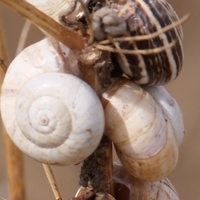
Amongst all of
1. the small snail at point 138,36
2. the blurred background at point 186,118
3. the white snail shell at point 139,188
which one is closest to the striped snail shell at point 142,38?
the small snail at point 138,36

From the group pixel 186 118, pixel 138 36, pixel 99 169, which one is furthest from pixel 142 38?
pixel 186 118

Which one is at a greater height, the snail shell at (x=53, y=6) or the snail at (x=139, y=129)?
the snail shell at (x=53, y=6)

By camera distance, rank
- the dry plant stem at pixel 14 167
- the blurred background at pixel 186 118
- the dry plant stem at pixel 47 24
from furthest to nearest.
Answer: the blurred background at pixel 186 118 < the dry plant stem at pixel 14 167 < the dry plant stem at pixel 47 24

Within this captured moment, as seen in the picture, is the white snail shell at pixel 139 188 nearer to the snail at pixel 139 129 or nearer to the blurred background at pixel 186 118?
→ the snail at pixel 139 129

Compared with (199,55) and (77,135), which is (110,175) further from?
(199,55)

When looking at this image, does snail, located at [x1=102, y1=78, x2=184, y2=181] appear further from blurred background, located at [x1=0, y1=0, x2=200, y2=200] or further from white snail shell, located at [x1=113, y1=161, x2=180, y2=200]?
blurred background, located at [x1=0, y1=0, x2=200, y2=200]

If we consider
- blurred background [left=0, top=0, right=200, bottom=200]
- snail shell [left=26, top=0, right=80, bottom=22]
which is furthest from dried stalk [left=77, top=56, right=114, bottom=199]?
blurred background [left=0, top=0, right=200, bottom=200]

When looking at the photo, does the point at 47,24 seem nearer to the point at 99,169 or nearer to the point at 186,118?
the point at 99,169
